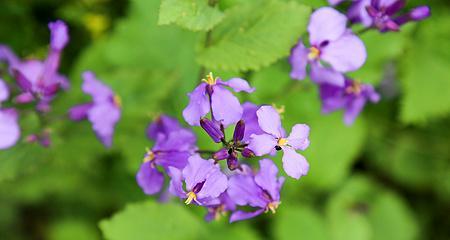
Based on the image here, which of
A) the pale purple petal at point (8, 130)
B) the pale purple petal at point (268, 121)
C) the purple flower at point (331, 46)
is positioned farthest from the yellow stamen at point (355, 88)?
the pale purple petal at point (8, 130)

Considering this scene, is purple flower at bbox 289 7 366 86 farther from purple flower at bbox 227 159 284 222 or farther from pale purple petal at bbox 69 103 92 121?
pale purple petal at bbox 69 103 92 121

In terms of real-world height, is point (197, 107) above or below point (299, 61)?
above

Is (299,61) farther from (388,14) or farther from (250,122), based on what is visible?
(250,122)

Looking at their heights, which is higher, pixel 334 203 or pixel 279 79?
pixel 279 79

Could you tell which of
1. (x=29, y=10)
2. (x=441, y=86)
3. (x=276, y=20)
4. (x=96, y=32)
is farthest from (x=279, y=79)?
(x=29, y=10)

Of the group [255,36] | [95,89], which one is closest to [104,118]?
[95,89]

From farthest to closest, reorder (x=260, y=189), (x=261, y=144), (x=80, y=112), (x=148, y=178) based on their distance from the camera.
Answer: (x=80, y=112), (x=148, y=178), (x=260, y=189), (x=261, y=144)

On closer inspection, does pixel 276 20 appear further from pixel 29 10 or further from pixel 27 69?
pixel 29 10
